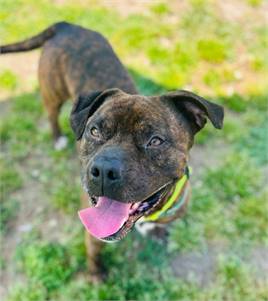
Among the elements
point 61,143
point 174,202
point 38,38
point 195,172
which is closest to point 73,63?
point 38,38

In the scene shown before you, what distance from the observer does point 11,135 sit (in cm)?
580

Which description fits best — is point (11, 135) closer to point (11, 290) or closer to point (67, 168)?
point (67, 168)

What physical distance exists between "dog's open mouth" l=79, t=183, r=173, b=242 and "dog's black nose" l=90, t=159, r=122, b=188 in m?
0.24

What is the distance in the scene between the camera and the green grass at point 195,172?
13.9 ft

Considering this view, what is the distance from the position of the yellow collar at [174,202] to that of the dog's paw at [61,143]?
7.12 ft

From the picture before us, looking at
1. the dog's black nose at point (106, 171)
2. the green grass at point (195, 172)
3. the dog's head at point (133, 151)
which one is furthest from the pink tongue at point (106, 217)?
the green grass at point (195, 172)

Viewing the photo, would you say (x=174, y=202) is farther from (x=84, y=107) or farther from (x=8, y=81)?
(x=8, y=81)

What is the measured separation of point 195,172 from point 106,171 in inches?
104

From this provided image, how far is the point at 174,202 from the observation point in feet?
12.2

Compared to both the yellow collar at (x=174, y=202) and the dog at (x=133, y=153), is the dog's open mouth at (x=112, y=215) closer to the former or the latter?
the dog at (x=133, y=153)

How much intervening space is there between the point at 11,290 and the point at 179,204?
1864mm

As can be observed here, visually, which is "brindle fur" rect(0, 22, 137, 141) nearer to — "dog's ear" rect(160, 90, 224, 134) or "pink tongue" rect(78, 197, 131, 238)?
"dog's ear" rect(160, 90, 224, 134)

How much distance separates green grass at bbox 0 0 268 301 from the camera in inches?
166

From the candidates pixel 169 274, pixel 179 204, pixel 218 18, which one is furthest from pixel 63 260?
pixel 218 18
